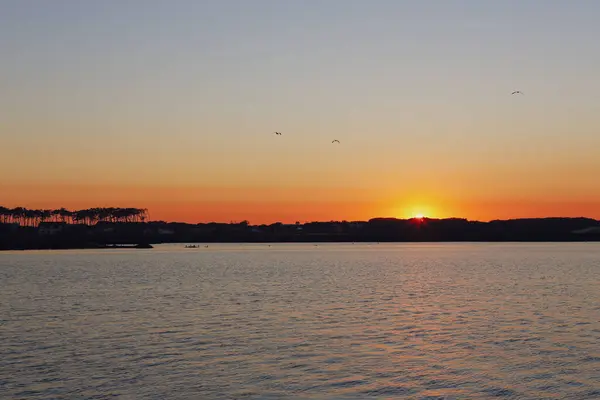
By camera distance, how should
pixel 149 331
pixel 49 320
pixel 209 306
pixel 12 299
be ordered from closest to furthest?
1. pixel 149 331
2. pixel 49 320
3. pixel 209 306
4. pixel 12 299

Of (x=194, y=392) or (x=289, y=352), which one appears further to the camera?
(x=289, y=352)

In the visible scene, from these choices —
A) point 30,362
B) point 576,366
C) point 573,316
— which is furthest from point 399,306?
point 30,362

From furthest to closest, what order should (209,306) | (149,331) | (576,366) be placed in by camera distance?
(209,306) → (149,331) → (576,366)

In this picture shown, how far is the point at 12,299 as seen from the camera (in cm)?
8338

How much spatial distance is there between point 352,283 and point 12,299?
51.6 meters

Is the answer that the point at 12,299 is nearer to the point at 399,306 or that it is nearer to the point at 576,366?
the point at 399,306

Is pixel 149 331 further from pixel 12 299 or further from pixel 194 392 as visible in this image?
pixel 12 299

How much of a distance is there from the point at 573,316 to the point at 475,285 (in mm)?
45497

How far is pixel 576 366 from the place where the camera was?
129ft

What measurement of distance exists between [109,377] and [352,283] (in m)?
79.2

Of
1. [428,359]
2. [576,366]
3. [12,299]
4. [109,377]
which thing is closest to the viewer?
[109,377]

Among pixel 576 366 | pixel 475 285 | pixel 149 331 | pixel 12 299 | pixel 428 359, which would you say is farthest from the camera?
pixel 475 285

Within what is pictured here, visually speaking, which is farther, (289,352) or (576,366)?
(289,352)

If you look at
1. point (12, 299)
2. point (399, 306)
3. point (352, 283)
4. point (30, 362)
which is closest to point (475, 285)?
point (352, 283)
